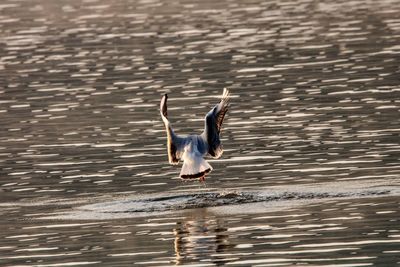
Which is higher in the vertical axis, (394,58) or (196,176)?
(196,176)

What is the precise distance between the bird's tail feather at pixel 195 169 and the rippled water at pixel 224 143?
24.3 inches

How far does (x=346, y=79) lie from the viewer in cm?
4459

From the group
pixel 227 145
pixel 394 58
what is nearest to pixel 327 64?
pixel 394 58

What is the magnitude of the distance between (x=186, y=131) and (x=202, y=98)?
5922 millimetres

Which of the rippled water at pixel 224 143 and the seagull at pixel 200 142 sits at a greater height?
the seagull at pixel 200 142

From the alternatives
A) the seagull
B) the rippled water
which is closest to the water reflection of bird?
the rippled water

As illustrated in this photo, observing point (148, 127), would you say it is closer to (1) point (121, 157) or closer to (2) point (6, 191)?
(1) point (121, 157)

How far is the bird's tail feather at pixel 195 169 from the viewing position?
27.2m

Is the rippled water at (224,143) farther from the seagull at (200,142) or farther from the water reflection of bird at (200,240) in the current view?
the seagull at (200,142)

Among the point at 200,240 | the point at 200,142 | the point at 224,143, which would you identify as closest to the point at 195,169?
the point at 200,142

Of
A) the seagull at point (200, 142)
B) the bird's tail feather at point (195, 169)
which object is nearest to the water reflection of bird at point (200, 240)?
the bird's tail feather at point (195, 169)

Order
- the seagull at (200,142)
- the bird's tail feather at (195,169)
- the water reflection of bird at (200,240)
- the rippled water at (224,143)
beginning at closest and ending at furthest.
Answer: the water reflection of bird at (200,240)
the rippled water at (224,143)
the bird's tail feather at (195,169)
the seagull at (200,142)

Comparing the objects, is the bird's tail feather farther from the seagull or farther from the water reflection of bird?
the water reflection of bird

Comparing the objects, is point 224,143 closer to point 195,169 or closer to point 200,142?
point 200,142
